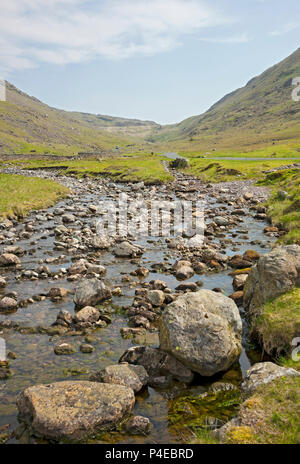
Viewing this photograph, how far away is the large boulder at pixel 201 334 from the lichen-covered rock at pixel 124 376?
134 cm

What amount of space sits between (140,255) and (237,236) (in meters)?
10.1

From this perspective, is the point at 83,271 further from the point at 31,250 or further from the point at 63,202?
the point at 63,202

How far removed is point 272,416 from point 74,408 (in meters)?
5.10

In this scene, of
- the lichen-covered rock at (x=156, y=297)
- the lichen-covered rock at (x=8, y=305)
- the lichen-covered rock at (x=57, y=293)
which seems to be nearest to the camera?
the lichen-covered rock at (x=8, y=305)

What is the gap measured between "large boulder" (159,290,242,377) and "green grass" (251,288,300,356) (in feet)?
3.93

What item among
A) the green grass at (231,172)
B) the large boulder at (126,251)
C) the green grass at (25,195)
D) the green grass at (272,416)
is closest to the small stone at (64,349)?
the green grass at (272,416)

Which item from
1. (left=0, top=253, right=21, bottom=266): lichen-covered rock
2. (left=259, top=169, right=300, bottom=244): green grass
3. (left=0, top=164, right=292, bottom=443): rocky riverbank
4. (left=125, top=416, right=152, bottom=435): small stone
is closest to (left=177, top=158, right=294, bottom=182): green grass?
(left=259, top=169, right=300, bottom=244): green grass

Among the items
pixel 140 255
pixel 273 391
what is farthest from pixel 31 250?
pixel 273 391

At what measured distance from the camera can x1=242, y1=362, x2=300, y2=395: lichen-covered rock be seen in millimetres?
9273

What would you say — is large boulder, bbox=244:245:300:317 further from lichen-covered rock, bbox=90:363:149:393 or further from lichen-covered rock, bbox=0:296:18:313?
lichen-covered rock, bbox=0:296:18:313

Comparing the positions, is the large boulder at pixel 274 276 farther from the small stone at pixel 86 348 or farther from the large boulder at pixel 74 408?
the large boulder at pixel 74 408

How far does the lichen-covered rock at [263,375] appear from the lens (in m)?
9.27

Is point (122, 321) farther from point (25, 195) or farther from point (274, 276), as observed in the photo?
point (25, 195)

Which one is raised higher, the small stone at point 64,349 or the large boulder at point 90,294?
the large boulder at point 90,294
